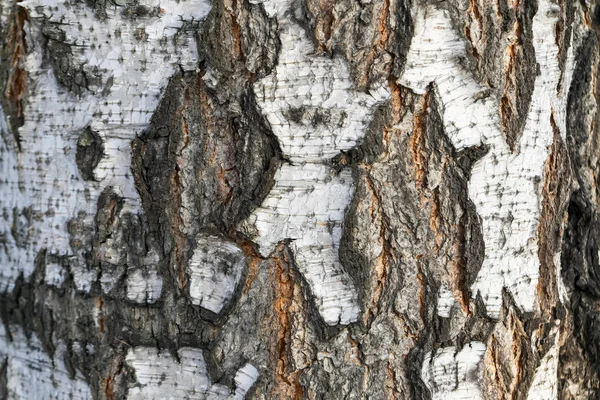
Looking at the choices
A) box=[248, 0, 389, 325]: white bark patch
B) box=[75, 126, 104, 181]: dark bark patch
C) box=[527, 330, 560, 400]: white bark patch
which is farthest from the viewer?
box=[527, 330, 560, 400]: white bark patch

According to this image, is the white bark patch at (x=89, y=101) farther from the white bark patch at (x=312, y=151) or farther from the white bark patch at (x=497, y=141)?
the white bark patch at (x=497, y=141)

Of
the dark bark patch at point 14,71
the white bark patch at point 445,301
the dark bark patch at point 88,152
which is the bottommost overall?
the white bark patch at point 445,301

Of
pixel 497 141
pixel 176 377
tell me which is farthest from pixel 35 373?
pixel 497 141

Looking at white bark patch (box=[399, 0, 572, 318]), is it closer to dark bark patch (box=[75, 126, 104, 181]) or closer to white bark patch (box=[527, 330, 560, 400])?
white bark patch (box=[527, 330, 560, 400])

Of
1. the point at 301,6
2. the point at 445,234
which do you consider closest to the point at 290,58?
the point at 301,6

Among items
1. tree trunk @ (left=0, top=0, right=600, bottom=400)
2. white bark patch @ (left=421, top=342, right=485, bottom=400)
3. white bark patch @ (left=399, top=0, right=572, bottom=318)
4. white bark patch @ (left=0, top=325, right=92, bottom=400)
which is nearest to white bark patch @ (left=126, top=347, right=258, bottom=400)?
tree trunk @ (left=0, top=0, right=600, bottom=400)

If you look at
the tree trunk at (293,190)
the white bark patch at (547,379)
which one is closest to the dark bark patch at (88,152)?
the tree trunk at (293,190)

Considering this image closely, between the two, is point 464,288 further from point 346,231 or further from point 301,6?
point 301,6

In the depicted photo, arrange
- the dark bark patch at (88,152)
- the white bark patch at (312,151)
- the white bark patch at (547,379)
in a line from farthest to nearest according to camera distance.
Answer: the white bark patch at (547,379) → the dark bark patch at (88,152) → the white bark patch at (312,151)
